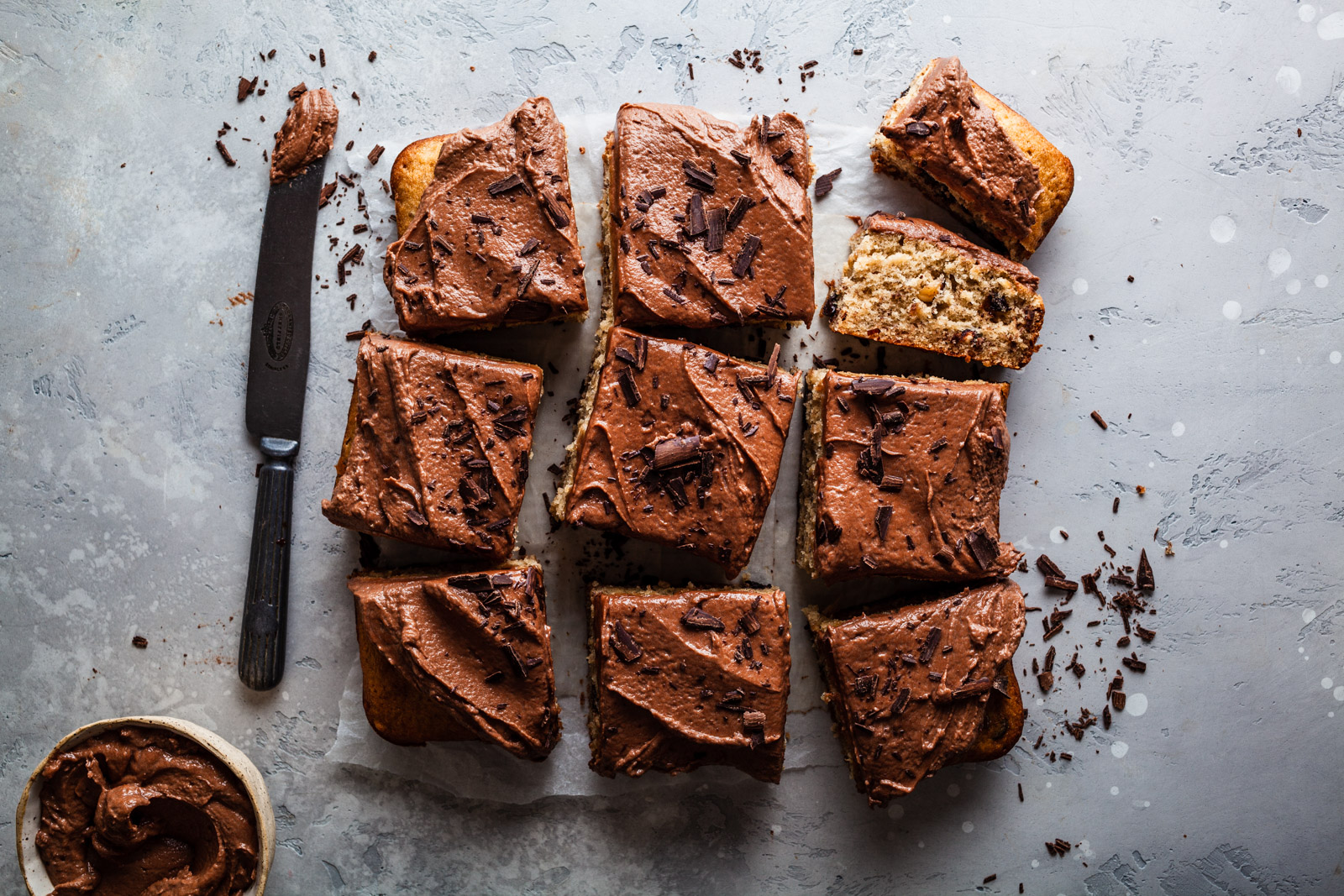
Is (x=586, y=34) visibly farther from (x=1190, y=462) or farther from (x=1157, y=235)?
(x=1190, y=462)

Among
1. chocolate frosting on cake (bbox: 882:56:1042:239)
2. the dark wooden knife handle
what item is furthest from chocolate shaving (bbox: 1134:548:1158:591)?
the dark wooden knife handle

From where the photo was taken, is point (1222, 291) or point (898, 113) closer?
point (898, 113)

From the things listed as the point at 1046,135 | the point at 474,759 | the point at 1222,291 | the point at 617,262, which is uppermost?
the point at 1046,135

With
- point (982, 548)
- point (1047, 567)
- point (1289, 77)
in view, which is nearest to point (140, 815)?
point (982, 548)

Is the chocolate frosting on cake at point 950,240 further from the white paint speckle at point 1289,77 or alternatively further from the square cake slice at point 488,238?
the white paint speckle at point 1289,77

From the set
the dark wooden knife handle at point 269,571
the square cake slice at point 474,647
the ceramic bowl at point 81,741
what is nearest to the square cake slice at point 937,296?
the square cake slice at point 474,647

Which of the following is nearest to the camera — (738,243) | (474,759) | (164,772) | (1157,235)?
(164,772)

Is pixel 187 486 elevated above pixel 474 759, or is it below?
above

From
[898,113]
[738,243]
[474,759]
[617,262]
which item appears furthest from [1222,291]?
[474,759]
